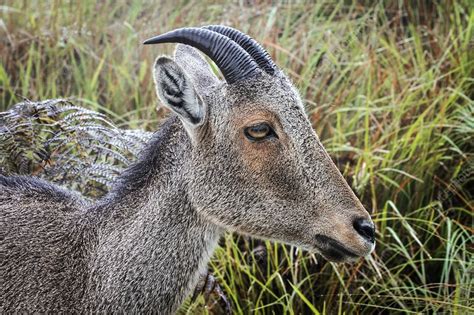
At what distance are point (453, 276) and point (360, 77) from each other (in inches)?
78.0

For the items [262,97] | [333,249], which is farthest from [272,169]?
[333,249]

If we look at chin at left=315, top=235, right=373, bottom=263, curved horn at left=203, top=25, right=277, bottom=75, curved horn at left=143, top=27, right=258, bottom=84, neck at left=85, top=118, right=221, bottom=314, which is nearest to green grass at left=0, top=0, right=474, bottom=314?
chin at left=315, top=235, right=373, bottom=263

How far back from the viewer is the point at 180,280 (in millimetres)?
3775

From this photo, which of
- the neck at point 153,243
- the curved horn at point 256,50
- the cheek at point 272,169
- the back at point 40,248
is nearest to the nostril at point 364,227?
the cheek at point 272,169

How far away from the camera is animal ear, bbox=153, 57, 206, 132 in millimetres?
3764

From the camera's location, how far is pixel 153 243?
3793 millimetres

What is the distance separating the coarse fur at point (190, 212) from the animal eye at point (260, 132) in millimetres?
23

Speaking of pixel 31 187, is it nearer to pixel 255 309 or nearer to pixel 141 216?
pixel 141 216

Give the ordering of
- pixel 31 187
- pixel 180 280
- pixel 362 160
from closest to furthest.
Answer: pixel 180 280 < pixel 31 187 < pixel 362 160

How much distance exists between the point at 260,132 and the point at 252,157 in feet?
0.39

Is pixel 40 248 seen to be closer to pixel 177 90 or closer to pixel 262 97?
pixel 177 90

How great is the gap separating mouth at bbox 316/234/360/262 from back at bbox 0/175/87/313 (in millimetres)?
1076

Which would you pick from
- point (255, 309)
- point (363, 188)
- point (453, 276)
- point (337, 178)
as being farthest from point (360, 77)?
point (337, 178)

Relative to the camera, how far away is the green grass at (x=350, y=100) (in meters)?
5.20
